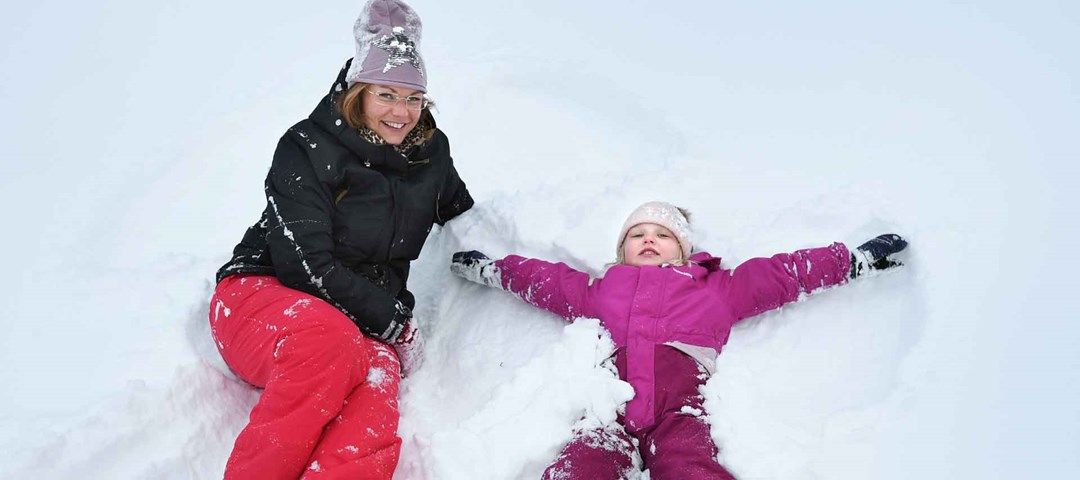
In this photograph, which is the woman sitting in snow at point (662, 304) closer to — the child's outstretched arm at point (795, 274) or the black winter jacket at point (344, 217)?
the child's outstretched arm at point (795, 274)

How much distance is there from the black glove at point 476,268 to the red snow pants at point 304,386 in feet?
2.05

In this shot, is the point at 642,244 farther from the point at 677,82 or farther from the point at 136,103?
the point at 136,103

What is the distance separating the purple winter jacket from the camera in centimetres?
255

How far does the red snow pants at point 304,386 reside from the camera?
2.05m

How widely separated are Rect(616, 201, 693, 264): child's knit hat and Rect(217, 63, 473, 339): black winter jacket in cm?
77

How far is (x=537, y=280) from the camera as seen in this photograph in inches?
114

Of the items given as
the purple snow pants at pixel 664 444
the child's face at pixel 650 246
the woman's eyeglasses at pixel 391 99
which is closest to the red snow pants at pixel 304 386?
the purple snow pants at pixel 664 444

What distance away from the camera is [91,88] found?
191 inches

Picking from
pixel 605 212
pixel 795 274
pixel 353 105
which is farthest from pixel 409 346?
pixel 795 274

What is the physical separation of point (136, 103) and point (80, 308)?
245cm

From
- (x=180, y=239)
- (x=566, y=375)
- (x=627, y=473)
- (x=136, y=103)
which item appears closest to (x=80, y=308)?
(x=180, y=239)

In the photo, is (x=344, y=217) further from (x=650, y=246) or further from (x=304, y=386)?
(x=650, y=246)

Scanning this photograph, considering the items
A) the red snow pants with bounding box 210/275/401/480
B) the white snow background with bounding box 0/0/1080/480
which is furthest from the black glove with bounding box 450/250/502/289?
the red snow pants with bounding box 210/275/401/480

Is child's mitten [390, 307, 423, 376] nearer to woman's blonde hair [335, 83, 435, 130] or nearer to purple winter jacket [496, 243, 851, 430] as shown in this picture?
purple winter jacket [496, 243, 851, 430]
